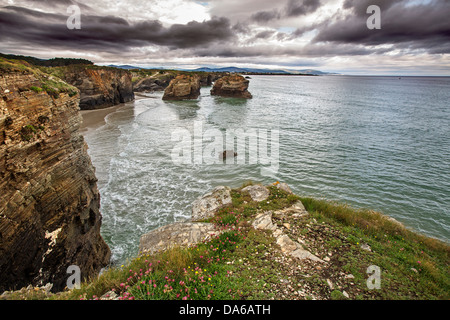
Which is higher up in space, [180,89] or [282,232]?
[180,89]

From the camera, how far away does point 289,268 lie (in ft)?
19.7

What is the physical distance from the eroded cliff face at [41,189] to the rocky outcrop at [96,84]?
43085 millimetres

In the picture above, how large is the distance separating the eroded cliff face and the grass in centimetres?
284

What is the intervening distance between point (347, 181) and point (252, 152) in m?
10.3

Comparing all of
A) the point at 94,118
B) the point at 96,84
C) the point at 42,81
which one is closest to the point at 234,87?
→ the point at 96,84

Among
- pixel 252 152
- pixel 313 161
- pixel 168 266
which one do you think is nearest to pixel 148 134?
pixel 252 152

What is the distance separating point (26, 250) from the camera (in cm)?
668

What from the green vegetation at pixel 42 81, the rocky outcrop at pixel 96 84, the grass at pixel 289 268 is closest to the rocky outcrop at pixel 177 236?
the grass at pixel 289 268

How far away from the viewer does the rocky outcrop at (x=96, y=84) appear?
143 ft

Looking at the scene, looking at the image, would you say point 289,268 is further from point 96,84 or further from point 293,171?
point 96,84

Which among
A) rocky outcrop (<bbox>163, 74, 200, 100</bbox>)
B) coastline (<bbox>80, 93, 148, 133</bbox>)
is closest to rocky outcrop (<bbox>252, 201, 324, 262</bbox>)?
coastline (<bbox>80, 93, 148, 133</bbox>)

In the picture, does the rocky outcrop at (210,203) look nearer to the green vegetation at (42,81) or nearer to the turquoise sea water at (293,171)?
the turquoise sea water at (293,171)

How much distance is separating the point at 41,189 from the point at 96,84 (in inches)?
1908
